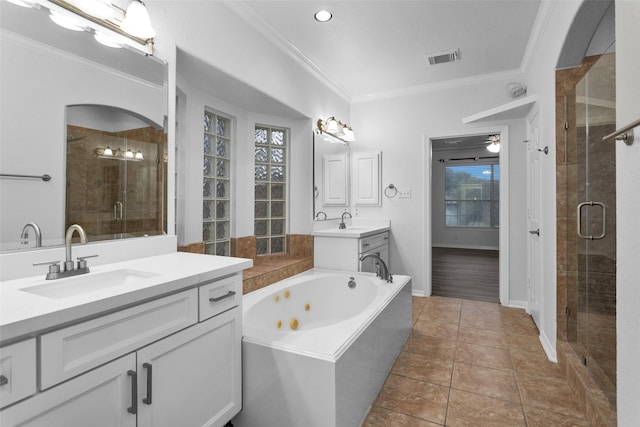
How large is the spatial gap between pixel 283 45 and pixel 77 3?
1.73 metres

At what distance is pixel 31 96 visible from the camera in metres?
1.28

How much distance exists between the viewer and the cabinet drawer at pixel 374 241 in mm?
3415

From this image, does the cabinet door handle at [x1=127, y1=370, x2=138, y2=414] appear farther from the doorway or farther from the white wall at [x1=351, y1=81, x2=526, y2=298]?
the doorway

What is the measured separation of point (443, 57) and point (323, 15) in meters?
1.36

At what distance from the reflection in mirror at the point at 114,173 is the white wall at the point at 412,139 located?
2880 mm

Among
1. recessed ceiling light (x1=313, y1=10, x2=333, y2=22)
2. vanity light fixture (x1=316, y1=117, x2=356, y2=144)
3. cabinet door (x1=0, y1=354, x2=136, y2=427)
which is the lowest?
cabinet door (x1=0, y1=354, x2=136, y2=427)

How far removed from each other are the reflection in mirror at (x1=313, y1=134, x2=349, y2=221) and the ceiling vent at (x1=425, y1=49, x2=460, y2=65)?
4.31ft

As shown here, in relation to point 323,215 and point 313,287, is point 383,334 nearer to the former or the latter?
point 313,287

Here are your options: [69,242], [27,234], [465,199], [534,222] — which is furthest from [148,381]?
[465,199]

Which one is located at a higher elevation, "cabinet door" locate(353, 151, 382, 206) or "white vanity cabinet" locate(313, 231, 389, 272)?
"cabinet door" locate(353, 151, 382, 206)

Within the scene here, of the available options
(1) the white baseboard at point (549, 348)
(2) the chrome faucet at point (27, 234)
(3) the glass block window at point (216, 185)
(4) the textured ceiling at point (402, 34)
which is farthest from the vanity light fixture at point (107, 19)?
(1) the white baseboard at point (549, 348)

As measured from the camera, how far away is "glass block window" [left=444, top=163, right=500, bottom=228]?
7.74m

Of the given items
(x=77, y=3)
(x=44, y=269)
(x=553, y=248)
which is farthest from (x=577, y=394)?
(x=77, y=3)

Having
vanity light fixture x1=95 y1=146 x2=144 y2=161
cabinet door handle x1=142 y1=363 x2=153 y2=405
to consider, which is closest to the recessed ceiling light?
vanity light fixture x1=95 y1=146 x2=144 y2=161
